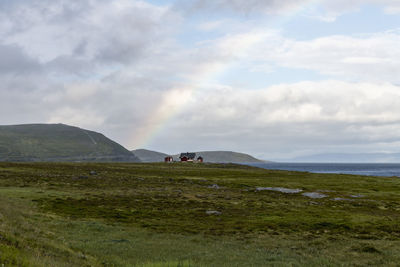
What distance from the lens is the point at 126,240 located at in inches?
1075

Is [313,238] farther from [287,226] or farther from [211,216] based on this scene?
[211,216]

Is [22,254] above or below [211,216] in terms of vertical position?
above

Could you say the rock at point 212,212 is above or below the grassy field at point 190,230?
below

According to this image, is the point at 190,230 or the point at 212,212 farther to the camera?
the point at 212,212

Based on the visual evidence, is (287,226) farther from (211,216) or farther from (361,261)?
(361,261)

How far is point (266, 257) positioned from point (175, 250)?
6.61 meters

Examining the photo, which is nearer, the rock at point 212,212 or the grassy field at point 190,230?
the grassy field at point 190,230

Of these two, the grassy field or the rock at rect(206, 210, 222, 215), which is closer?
the grassy field

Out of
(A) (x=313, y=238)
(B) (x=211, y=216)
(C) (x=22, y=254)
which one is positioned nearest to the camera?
(C) (x=22, y=254)

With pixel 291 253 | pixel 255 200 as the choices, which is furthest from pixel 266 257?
pixel 255 200

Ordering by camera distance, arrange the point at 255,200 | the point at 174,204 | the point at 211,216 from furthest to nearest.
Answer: the point at 255,200 < the point at 174,204 < the point at 211,216

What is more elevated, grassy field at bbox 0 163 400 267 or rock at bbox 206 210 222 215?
grassy field at bbox 0 163 400 267

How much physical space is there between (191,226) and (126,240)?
392 inches

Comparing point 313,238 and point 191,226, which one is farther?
point 191,226
